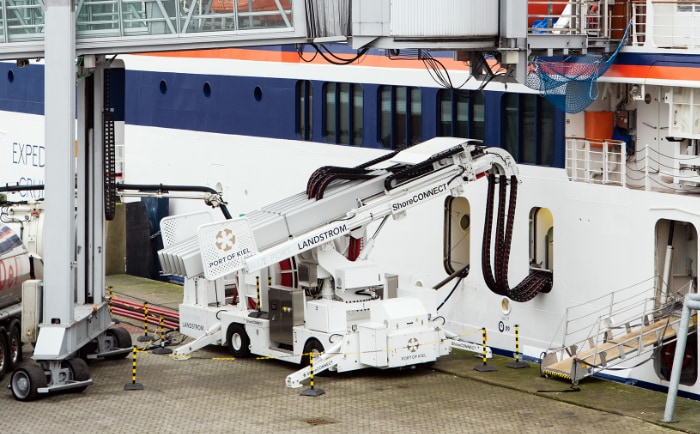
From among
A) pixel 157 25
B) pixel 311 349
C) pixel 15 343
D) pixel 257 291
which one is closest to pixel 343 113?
pixel 257 291

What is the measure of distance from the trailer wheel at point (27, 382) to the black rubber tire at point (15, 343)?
1.88m

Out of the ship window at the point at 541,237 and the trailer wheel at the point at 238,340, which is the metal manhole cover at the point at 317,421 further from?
the ship window at the point at 541,237

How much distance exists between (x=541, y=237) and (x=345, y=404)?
5.00m

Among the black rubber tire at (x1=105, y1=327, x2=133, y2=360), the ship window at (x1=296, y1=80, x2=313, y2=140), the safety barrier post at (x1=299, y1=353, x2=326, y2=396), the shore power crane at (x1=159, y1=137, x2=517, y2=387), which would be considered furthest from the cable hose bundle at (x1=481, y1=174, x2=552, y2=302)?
the black rubber tire at (x1=105, y1=327, x2=133, y2=360)

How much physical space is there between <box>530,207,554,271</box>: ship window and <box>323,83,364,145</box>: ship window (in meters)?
4.41

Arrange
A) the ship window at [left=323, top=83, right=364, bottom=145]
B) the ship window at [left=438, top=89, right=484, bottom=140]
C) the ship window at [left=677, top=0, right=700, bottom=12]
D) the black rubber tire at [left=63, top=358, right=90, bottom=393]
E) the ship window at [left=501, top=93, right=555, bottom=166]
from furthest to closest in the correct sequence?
the ship window at [left=323, top=83, right=364, bottom=145], the ship window at [left=438, top=89, right=484, bottom=140], the ship window at [left=501, top=93, right=555, bottom=166], the ship window at [left=677, top=0, right=700, bottom=12], the black rubber tire at [left=63, top=358, right=90, bottom=393]

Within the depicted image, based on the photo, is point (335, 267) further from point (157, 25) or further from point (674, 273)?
Answer: point (674, 273)

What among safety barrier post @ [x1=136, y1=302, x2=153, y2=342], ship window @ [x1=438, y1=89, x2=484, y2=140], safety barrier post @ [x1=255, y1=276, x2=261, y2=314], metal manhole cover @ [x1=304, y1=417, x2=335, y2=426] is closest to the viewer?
metal manhole cover @ [x1=304, y1=417, x2=335, y2=426]

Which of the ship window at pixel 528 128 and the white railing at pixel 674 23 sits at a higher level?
the white railing at pixel 674 23

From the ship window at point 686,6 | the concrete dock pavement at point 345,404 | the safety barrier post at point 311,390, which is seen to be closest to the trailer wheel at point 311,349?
the concrete dock pavement at point 345,404

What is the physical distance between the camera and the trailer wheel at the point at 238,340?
2206cm

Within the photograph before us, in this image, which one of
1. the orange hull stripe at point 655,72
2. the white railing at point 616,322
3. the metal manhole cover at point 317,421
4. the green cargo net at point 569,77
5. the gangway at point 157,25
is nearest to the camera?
the metal manhole cover at point 317,421

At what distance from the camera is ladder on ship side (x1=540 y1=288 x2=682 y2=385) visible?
19203 millimetres

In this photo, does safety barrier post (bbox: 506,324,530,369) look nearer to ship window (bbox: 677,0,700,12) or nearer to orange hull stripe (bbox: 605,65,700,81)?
orange hull stripe (bbox: 605,65,700,81)
